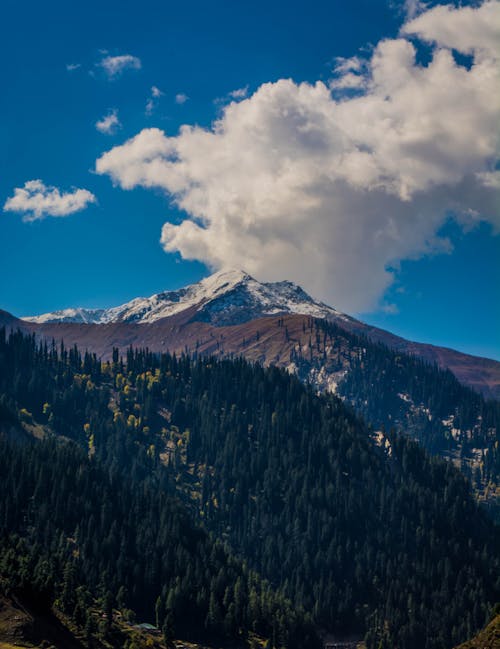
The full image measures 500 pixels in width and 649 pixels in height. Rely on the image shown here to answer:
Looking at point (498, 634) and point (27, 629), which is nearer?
point (498, 634)

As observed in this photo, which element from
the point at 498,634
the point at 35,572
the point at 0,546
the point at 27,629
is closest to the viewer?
Result: the point at 498,634

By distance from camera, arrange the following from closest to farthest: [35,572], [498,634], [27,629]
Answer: [498,634], [27,629], [35,572]

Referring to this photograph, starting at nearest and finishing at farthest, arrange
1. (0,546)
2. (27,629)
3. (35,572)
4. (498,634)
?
(498,634) < (27,629) < (35,572) < (0,546)

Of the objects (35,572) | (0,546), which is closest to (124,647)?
(35,572)

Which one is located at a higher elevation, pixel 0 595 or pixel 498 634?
pixel 498 634

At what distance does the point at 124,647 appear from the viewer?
183 m

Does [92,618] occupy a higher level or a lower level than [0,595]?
lower

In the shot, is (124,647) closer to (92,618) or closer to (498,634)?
(92,618)

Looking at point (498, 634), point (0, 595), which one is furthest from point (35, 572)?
point (498, 634)

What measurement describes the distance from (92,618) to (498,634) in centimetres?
10342

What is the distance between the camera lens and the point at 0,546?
19812 centimetres

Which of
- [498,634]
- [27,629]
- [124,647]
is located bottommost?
[124,647]

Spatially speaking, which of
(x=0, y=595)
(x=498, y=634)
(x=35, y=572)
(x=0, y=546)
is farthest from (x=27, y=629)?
(x=498, y=634)

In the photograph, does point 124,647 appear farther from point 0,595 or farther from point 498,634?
point 498,634
